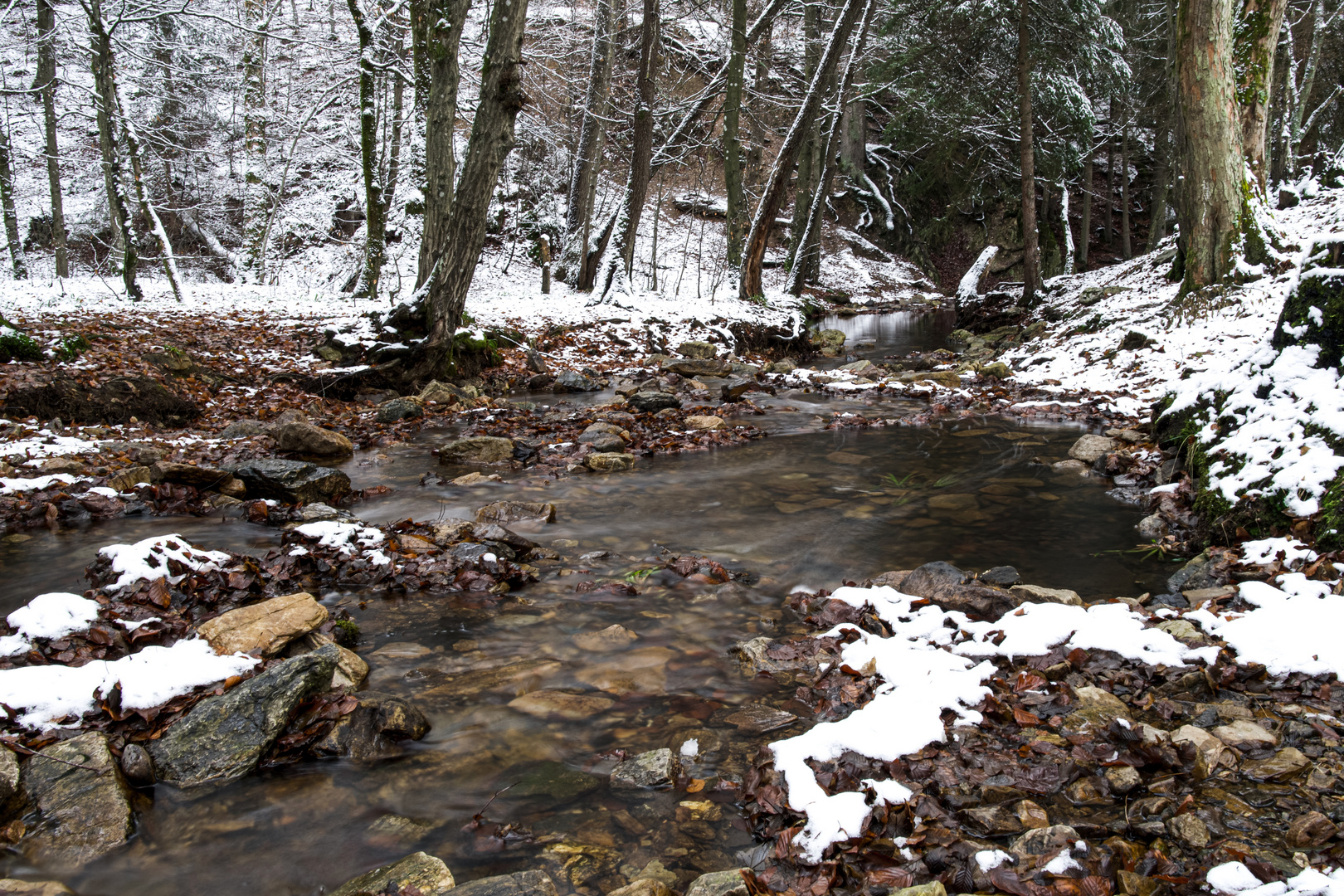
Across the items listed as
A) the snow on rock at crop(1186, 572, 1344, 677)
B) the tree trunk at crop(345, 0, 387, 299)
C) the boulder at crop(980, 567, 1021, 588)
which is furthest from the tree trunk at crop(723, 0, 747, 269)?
the snow on rock at crop(1186, 572, 1344, 677)

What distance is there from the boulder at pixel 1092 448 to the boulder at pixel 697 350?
815cm

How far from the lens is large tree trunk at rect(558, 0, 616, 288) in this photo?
1797 centimetres

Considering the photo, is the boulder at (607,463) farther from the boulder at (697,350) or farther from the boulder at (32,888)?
the boulder at (697,350)

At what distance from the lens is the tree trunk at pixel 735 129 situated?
17.5 m

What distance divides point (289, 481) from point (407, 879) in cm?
467

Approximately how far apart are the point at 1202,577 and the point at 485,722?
4079 millimetres

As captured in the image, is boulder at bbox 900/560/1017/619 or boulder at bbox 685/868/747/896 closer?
boulder at bbox 685/868/747/896

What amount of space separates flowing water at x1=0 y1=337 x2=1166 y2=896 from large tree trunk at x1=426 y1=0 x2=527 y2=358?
10.9ft

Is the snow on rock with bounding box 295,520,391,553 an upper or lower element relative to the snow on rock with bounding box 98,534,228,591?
lower

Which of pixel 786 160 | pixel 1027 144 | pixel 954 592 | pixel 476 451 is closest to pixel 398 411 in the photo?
pixel 476 451

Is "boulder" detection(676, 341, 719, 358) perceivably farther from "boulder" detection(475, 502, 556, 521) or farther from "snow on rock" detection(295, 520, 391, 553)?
"snow on rock" detection(295, 520, 391, 553)

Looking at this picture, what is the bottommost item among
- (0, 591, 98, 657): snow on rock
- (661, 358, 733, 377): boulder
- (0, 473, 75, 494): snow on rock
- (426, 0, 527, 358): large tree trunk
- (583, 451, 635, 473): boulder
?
A: (583, 451, 635, 473): boulder

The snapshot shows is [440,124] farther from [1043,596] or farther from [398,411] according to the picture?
[1043,596]

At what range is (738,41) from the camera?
17.5 m
